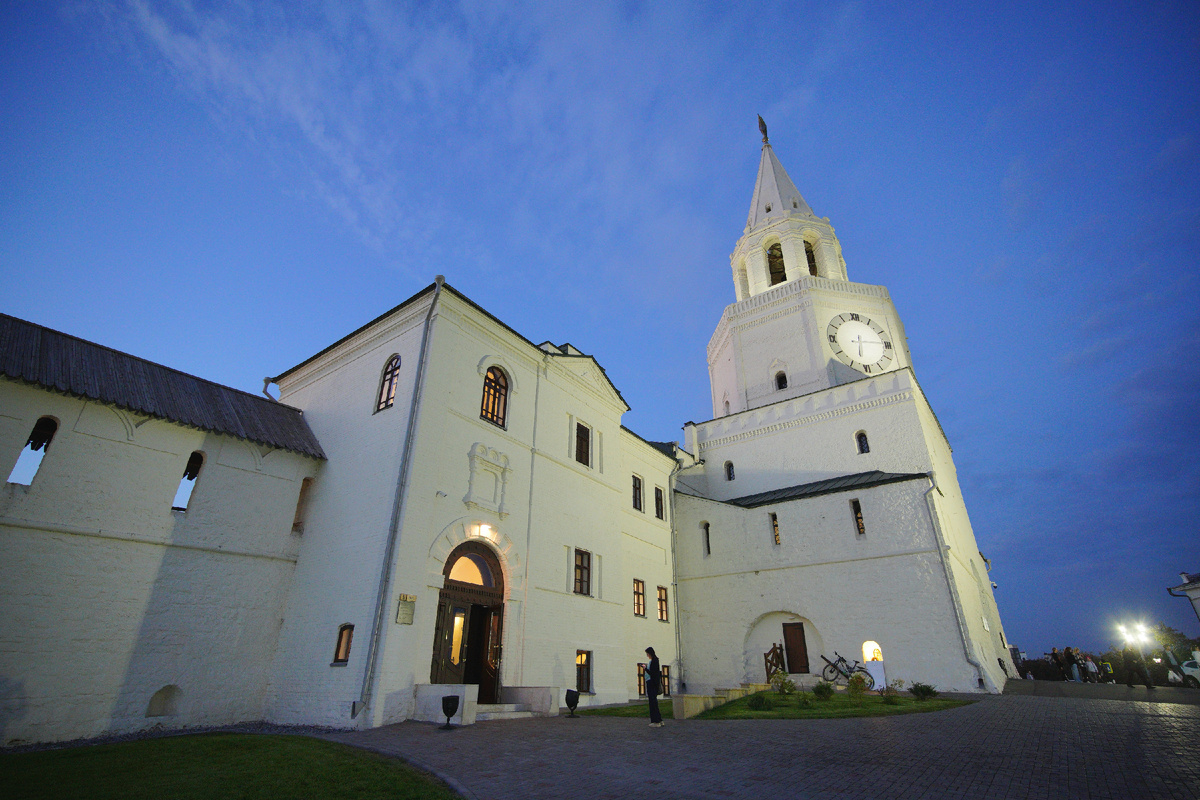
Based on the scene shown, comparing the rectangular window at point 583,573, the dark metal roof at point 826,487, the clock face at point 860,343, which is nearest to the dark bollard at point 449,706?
the rectangular window at point 583,573

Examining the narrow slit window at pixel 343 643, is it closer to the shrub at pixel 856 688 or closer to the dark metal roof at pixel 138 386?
the dark metal roof at pixel 138 386

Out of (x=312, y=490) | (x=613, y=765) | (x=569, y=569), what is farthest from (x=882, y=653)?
(x=312, y=490)

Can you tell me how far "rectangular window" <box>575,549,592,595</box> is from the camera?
19016 millimetres

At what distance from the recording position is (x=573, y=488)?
19.8 metres

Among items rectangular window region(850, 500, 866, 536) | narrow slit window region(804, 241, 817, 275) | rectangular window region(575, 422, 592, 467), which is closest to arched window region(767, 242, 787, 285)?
narrow slit window region(804, 241, 817, 275)

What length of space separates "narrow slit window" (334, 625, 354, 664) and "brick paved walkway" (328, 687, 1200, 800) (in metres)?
2.26

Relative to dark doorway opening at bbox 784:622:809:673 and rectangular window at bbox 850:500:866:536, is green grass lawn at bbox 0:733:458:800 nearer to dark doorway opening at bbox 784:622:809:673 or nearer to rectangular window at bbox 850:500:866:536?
dark doorway opening at bbox 784:622:809:673

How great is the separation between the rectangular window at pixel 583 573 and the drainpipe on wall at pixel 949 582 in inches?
482

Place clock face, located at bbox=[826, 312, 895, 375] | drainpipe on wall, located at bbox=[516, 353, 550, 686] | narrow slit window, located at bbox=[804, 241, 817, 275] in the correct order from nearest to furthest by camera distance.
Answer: drainpipe on wall, located at bbox=[516, 353, 550, 686], clock face, located at bbox=[826, 312, 895, 375], narrow slit window, located at bbox=[804, 241, 817, 275]

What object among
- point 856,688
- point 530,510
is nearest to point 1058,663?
point 856,688

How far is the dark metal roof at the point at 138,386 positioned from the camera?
41.4ft

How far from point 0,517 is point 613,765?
42.7ft

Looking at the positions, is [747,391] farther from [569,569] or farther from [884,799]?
[884,799]

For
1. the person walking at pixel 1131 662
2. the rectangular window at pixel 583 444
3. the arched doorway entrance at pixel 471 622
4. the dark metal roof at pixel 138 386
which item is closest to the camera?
the dark metal roof at pixel 138 386
